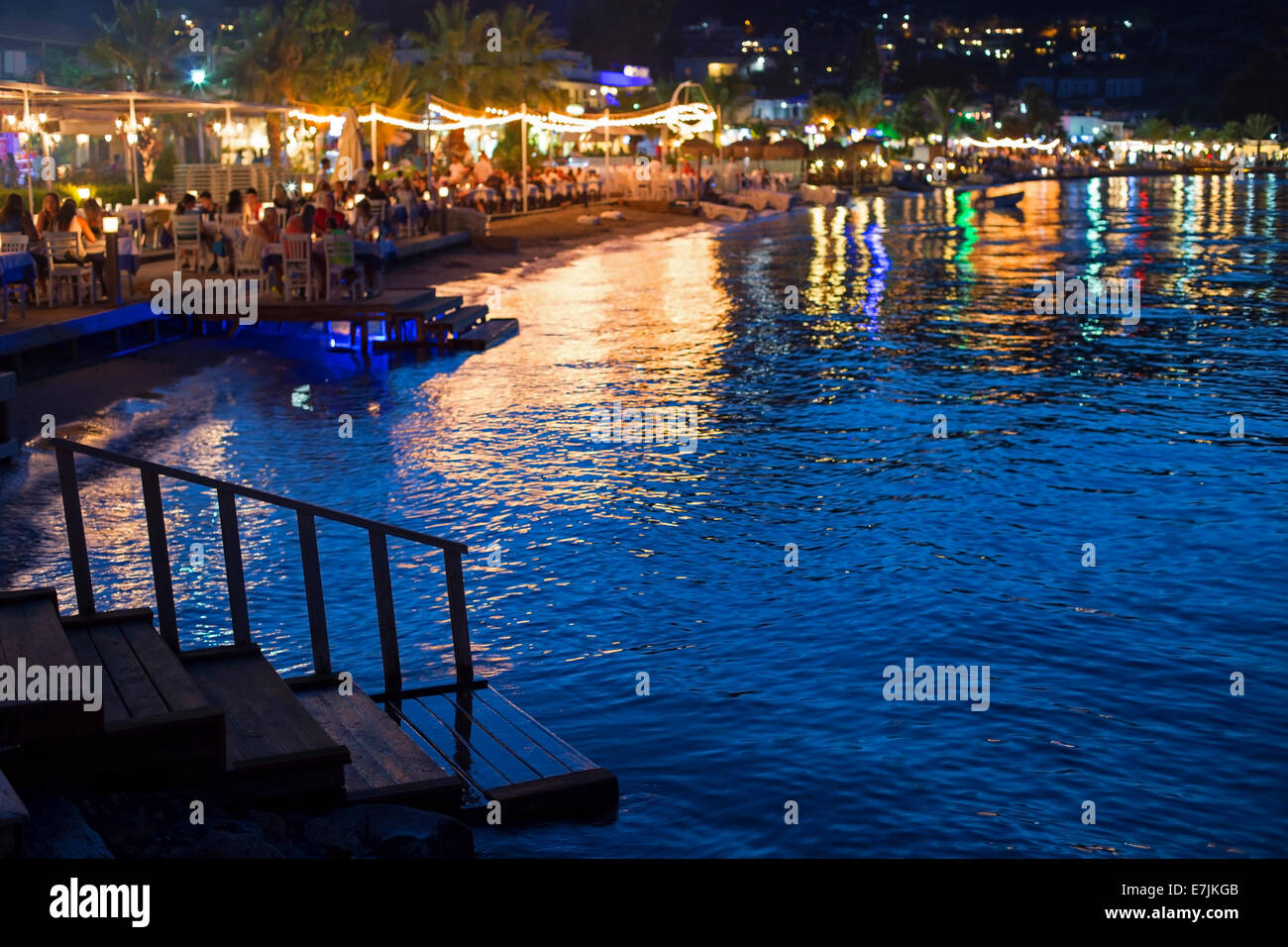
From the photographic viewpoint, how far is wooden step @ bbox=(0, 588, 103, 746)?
525cm

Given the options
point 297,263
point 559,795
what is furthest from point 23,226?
point 559,795

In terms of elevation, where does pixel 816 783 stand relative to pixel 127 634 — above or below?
below

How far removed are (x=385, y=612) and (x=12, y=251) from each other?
12685mm

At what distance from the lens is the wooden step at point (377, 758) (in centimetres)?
615

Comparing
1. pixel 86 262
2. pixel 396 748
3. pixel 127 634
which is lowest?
pixel 396 748

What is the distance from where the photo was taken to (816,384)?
20078 millimetres

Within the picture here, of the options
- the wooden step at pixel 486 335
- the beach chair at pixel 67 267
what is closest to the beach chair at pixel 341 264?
the wooden step at pixel 486 335

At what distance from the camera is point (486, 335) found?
22.9 meters

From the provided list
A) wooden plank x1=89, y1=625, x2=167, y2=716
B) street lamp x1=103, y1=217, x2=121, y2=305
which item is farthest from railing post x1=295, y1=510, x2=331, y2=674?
street lamp x1=103, y1=217, x2=121, y2=305

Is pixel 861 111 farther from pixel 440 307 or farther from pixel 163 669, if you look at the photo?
pixel 163 669

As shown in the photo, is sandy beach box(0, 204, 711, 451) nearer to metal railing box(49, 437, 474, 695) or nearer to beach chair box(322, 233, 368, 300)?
beach chair box(322, 233, 368, 300)

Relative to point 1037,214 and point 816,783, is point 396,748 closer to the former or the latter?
point 816,783

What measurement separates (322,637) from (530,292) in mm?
23842
